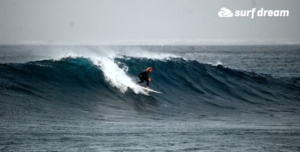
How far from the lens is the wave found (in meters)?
20.5

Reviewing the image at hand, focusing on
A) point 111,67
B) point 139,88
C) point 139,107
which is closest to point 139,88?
point 139,88

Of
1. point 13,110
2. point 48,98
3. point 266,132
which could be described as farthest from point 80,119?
point 266,132

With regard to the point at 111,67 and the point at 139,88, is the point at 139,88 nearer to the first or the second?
the point at 139,88

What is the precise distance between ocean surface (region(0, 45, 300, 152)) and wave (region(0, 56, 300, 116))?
0.04m

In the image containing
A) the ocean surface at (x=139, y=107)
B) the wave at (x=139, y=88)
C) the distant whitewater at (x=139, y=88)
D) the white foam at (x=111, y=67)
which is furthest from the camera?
the white foam at (x=111, y=67)

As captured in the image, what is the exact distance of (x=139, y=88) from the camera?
843 inches

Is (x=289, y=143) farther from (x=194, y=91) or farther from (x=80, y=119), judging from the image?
(x=194, y=91)

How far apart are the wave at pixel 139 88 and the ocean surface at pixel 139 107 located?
0.04m

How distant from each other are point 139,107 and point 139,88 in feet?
7.46

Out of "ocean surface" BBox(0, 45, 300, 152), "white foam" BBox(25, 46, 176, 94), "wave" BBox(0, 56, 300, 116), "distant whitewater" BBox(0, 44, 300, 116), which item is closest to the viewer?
"ocean surface" BBox(0, 45, 300, 152)

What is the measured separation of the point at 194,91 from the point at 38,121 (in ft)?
32.9

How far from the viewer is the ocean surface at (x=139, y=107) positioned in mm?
12930

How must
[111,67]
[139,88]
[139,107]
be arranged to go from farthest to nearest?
[111,67]
[139,88]
[139,107]

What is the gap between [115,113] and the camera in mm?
17781
